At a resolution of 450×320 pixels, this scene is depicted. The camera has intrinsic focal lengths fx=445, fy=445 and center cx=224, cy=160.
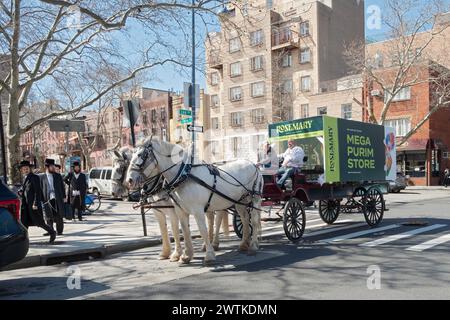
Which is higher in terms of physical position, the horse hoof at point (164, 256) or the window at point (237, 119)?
the window at point (237, 119)

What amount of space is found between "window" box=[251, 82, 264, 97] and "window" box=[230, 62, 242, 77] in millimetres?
2974

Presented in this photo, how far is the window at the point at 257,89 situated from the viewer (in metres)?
46.2

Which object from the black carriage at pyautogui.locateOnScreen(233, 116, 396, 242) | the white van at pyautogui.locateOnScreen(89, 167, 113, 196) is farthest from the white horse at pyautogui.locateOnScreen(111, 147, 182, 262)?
the white van at pyautogui.locateOnScreen(89, 167, 113, 196)

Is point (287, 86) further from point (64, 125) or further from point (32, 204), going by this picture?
point (32, 204)

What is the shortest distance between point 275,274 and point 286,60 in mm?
41917

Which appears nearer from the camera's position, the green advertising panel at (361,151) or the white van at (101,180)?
the green advertising panel at (361,151)

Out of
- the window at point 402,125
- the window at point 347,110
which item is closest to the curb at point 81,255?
the window at point 402,125

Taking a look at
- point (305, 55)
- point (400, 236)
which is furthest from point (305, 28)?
point (400, 236)

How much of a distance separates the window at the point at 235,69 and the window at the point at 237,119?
4323 mm

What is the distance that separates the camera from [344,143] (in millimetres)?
11391

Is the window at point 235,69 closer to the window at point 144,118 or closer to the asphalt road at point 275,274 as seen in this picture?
the window at point 144,118

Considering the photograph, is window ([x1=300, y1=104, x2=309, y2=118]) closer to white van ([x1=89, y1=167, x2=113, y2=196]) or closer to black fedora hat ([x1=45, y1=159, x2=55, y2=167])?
white van ([x1=89, y1=167, x2=113, y2=196])
